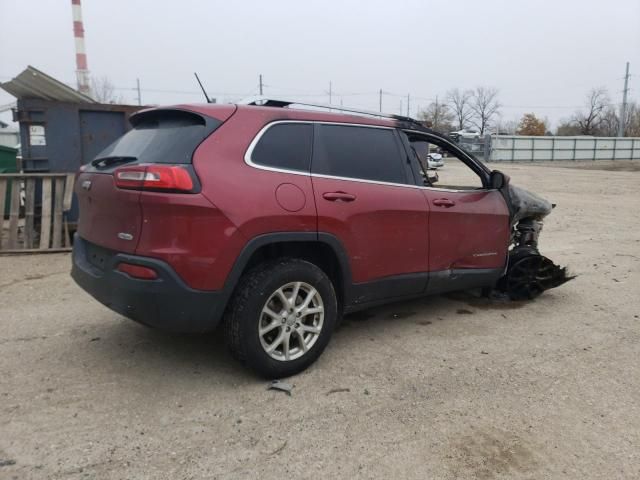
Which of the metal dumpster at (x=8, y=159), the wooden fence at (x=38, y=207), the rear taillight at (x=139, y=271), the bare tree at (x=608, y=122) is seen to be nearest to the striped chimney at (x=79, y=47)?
the metal dumpster at (x=8, y=159)

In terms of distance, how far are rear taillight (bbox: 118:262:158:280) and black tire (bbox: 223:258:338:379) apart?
53cm

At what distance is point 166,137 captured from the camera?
3.17 m

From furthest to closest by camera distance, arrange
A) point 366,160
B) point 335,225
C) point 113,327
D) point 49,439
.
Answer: point 113,327 → point 366,160 → point 335,225 → point 49,439

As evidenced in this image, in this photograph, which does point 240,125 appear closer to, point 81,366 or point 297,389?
point 297,389

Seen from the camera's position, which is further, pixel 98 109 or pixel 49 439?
pixel 98 109

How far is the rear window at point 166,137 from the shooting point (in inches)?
119

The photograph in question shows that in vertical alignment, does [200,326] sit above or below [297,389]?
above

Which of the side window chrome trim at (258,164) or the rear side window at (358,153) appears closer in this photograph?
the side window chrome trim at (258,164)

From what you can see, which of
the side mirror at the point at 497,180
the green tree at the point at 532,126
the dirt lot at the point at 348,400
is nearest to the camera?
the dirt lot at the point at 348,400

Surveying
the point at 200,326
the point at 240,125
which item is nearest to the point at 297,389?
the point at 200,326

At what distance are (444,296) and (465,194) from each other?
130 cm

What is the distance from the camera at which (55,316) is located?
14.8 feet

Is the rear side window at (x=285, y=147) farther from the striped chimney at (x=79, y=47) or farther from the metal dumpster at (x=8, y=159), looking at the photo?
the striped chimney at (x=79, y=47)

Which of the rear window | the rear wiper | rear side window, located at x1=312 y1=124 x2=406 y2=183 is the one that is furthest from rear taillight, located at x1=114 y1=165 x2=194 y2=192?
rear side window, located at x1=312 y1=124 x2=406 y2=183
